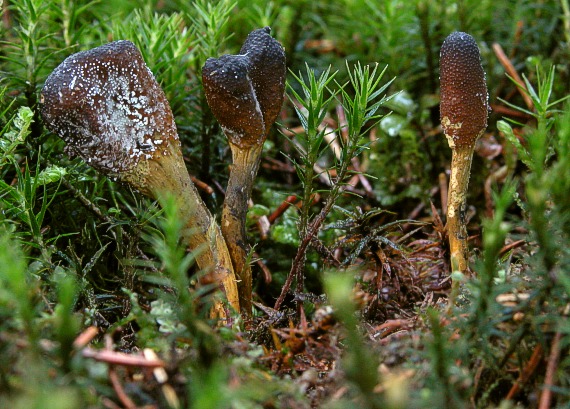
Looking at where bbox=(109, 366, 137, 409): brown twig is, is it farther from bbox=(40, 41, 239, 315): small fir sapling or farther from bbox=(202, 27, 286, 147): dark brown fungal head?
bbox=(202, 27, 286, 147): dark brown fungal head

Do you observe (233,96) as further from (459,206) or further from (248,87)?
(459,206)

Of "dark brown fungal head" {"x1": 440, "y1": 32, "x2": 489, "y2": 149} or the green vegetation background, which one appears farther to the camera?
"dark brown fungal head" {"x1": 440, "y1": 32, "x2": 489, "y2": 149}

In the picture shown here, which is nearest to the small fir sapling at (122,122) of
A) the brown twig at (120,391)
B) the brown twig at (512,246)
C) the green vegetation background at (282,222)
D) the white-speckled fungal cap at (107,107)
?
the white-speckled fungal cap at (107,107)

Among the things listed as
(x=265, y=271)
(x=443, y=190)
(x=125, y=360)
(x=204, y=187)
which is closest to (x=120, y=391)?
(x=125, y=360)

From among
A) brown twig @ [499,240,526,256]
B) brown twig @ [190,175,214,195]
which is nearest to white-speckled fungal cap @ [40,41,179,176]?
brown twig @ [190,175,214,195]

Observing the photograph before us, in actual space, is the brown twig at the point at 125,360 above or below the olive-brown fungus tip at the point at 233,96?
below

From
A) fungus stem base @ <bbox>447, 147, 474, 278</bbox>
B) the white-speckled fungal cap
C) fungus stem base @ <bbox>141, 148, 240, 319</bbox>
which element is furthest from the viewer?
fungus stem base @ <bbox>447, 147, 474, 278</bbox>

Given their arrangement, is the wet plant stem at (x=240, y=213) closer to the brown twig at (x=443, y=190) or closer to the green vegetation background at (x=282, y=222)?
the green vegetation background at (x=282, y=222)
